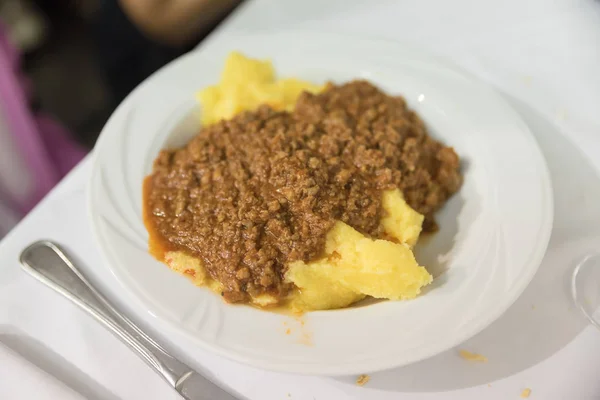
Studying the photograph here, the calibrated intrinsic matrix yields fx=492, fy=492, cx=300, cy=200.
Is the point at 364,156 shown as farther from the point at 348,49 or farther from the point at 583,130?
the point at 583,130

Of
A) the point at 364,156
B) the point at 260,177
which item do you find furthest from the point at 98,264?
the point at 364,156

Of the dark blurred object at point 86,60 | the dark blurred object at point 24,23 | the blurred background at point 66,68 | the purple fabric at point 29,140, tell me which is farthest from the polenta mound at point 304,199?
the dark blurred object at point 24,23

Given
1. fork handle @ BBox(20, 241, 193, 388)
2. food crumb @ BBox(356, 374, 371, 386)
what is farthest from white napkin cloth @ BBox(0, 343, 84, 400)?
food crumb @ BBox(356, 374, 371, 386)

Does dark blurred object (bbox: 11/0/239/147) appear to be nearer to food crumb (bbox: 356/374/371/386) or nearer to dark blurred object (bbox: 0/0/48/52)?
dark blurred object (bbox: 0/0/48/52)

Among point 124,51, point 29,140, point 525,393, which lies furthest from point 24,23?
point 525,393

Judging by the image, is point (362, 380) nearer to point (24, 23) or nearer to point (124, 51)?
point (124, 51)

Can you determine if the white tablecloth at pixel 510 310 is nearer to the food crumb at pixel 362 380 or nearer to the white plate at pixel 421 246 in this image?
A: the food crumb at pixel 362 380
